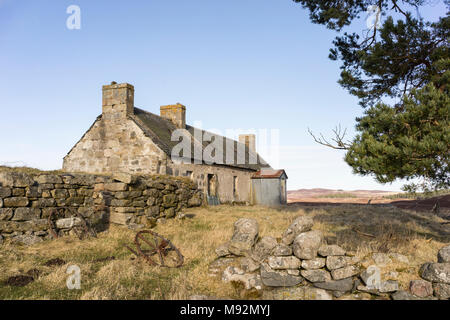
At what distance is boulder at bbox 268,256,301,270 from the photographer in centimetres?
616

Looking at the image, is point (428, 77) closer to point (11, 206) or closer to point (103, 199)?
point (103, 199)

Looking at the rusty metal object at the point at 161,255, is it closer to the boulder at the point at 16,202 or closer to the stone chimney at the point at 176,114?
the boulder at the point at 16,202

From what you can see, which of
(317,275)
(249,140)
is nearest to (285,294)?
(317,275)

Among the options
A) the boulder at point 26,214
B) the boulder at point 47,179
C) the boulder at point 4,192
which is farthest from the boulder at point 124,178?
the boulder at point 4,192

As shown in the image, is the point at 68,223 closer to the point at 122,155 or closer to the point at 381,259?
the point at 381,259

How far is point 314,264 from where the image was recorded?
6.04 m

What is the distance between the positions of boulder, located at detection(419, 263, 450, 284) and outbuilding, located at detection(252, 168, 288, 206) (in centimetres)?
2033

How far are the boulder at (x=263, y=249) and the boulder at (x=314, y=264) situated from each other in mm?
729

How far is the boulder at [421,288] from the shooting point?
→ 5434mm

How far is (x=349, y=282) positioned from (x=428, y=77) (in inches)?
283

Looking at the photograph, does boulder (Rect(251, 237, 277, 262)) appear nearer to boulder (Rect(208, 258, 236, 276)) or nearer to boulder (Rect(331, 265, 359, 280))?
boulder (Rect(208, 258, 236, 276))

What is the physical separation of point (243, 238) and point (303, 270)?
4.65ft

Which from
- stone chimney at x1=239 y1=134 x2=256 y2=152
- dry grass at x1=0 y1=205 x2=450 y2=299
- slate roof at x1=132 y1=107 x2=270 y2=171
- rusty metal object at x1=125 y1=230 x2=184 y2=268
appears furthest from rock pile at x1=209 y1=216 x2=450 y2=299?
stone chimney at x1=239 y1=134 x2=256 y2=152
